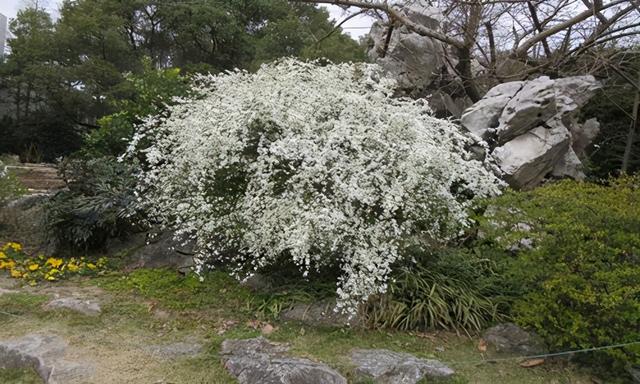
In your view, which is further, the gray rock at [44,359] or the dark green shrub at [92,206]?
the dark green shrub at [92,206]

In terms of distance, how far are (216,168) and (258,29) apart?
1242cm

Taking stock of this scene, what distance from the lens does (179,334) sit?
10.6ft

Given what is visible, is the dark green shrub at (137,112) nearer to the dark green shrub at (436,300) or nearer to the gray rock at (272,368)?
the dark green shrub at (436,300)

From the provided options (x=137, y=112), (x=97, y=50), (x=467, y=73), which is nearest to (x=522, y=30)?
(x=467, y=73)

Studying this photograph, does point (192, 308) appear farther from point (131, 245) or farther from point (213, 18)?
point (213, 18)

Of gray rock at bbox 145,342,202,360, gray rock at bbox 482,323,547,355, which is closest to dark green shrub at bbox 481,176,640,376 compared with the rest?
gray rock at bbox 482,323,547,355

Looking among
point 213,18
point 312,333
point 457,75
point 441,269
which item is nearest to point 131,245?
point 312,333

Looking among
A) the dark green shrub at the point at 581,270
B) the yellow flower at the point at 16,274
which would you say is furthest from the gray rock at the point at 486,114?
the yellow flower at the point at 16,274

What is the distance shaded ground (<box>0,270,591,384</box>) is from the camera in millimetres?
2783

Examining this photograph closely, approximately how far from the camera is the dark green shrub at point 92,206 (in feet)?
14.8

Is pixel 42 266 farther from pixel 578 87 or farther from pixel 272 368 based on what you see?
pixel 578 87

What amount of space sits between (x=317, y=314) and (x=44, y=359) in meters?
1.66

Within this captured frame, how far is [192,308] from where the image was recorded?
3641mm

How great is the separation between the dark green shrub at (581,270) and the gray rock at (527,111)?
7.80 ft
